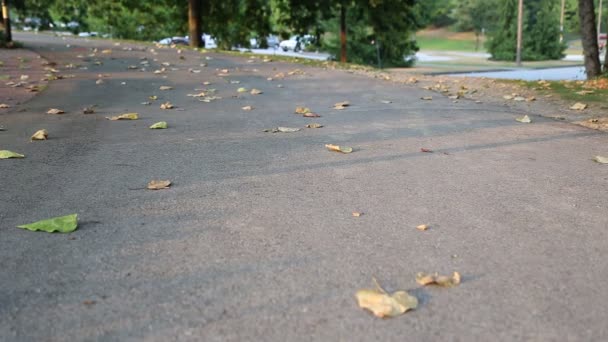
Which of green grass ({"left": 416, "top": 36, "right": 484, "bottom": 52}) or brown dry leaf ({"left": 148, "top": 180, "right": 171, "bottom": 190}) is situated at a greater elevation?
green grass ({"left": 416, "top": 36, "right": 484, "bottom": 52})

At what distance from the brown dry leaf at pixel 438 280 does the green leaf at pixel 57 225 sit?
198 cm

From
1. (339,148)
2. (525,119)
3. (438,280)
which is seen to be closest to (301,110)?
(339,148)

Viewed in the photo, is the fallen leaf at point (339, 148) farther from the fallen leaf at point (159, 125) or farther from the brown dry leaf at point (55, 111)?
the brown dry leaf at point (55, 111)

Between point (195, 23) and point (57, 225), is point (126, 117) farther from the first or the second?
point (195, 23)

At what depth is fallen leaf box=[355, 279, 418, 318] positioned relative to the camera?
255 cm

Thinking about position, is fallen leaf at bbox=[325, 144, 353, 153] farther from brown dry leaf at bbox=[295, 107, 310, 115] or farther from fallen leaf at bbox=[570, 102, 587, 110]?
fallen leaf at bbox=[570, 102, 587, 110]

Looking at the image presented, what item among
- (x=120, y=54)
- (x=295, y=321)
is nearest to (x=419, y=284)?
(x=295, y=321)

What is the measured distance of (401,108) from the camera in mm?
8609

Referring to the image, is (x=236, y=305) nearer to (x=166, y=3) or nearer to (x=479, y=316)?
(x=479, y=316)

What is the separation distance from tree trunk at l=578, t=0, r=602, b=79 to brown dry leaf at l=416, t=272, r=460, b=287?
1158cm

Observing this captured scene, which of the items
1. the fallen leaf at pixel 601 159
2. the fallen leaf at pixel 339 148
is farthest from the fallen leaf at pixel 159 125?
the fallen leaf at pixel 601 159

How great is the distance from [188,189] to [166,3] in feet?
88.0

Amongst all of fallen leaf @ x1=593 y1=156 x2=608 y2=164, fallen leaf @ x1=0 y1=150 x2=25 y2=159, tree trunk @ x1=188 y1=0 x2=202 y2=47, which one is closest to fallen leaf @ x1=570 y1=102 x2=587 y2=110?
fallen leaf @ x1=593 y1=156 x2=608 y2=164

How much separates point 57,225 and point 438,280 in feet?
7.11
